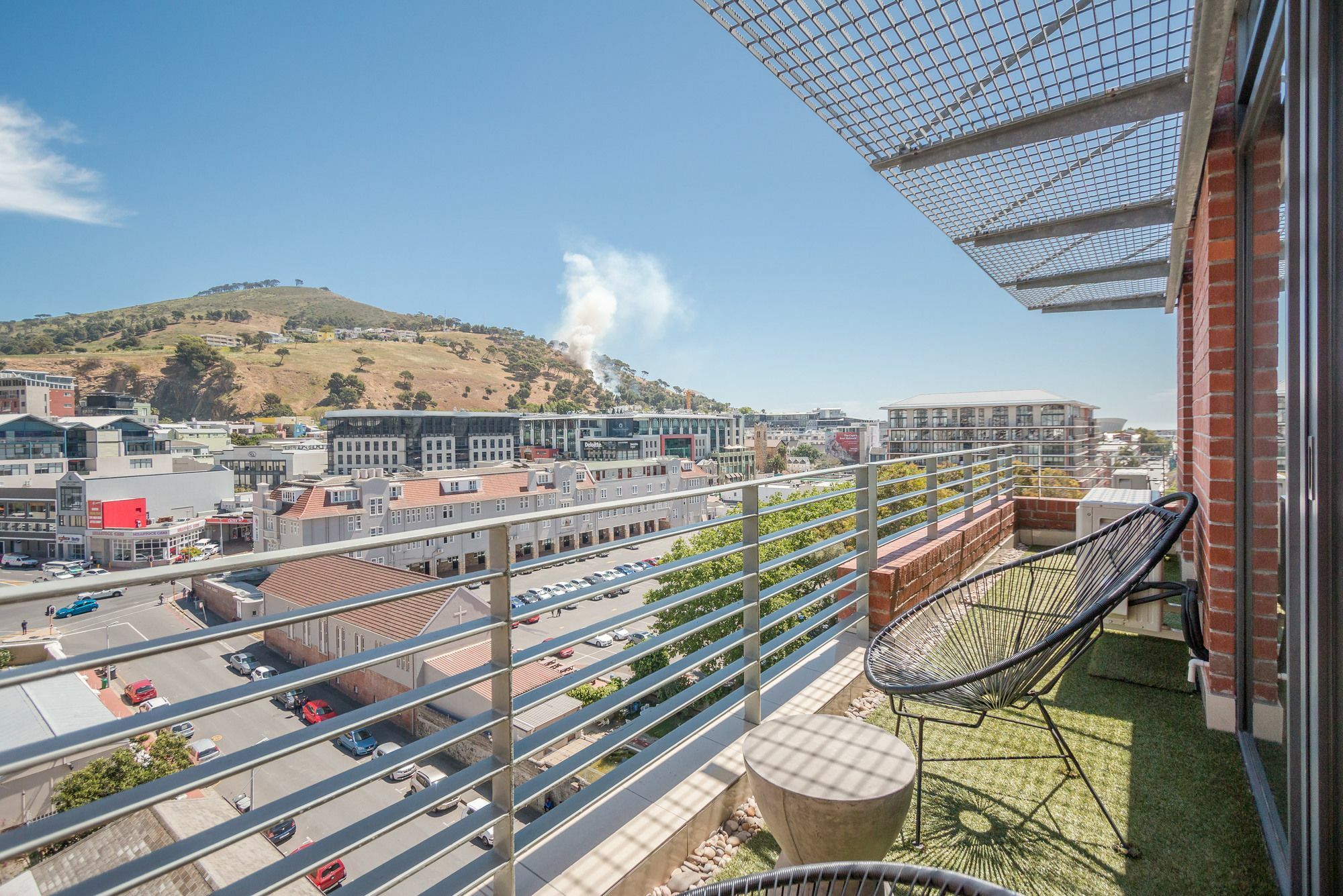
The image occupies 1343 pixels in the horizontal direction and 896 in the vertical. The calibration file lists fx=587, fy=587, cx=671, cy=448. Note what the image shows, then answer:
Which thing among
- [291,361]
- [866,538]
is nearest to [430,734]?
[866,538]

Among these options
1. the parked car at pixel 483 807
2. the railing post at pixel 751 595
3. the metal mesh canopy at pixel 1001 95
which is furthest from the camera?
the railing post at pixel 751 595

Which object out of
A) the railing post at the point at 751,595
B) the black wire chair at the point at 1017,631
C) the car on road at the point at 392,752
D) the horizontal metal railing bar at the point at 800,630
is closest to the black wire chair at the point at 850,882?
the car on road at the point at 392,752

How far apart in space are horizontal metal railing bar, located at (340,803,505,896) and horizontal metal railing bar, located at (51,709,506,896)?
0.12m

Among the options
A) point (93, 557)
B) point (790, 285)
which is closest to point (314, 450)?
point (93, 557)

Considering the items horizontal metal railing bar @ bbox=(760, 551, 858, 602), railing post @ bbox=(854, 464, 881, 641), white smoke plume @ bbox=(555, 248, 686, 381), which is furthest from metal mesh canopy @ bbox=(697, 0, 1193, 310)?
white smoke plume @ bbox=(555, 248, 686, 381)

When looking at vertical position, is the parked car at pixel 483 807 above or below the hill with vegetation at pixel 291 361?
below

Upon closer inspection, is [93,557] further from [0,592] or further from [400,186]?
[400,186]

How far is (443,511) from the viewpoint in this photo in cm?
1703

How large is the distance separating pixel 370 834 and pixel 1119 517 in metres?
4.36

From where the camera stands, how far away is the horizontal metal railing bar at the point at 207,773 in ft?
2.64

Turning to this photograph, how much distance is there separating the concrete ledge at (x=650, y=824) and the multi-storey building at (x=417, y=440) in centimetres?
4791

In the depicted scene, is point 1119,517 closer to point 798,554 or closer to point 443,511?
point 798,554

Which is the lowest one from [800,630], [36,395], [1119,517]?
[800,630]

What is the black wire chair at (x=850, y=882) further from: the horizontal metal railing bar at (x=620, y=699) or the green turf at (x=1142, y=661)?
the green turf at (x=1142, y=661)
